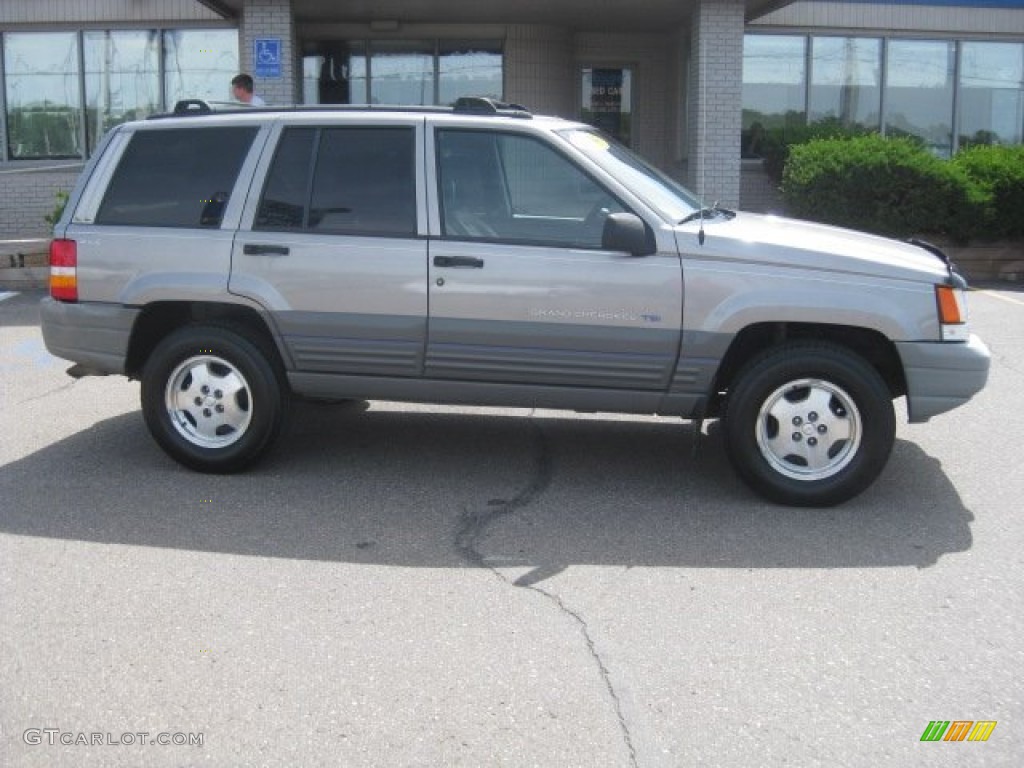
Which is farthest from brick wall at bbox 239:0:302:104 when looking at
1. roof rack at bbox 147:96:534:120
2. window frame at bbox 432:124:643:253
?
window frame at bbox 432:124:643:253

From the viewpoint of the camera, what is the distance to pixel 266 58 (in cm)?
1462

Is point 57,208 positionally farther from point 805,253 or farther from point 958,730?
point 958,730

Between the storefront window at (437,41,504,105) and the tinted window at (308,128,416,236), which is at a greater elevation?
the storefront window at (437,41,504,105)

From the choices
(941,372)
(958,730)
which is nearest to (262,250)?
(941,372)

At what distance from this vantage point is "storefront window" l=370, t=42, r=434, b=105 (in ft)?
56.0

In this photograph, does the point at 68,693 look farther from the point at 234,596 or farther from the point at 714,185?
the point at 714,185

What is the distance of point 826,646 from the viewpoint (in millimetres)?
4191

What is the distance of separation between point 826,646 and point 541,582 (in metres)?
1.17

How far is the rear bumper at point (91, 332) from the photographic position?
623cm

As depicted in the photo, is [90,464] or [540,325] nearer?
[540,325]

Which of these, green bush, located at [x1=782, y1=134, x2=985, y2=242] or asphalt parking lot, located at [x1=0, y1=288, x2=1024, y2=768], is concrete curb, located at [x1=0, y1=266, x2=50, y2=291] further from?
green bush, located at [x1=782, y1=134, x2=985, y2=242]

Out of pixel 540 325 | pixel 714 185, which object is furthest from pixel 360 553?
pixel 714 185

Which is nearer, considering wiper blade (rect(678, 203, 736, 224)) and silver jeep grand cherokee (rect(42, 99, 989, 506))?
silver jeep grand cherokee (rect(42, 99, 989, 506))

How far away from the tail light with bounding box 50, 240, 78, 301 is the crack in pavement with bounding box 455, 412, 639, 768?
98.3 inches
